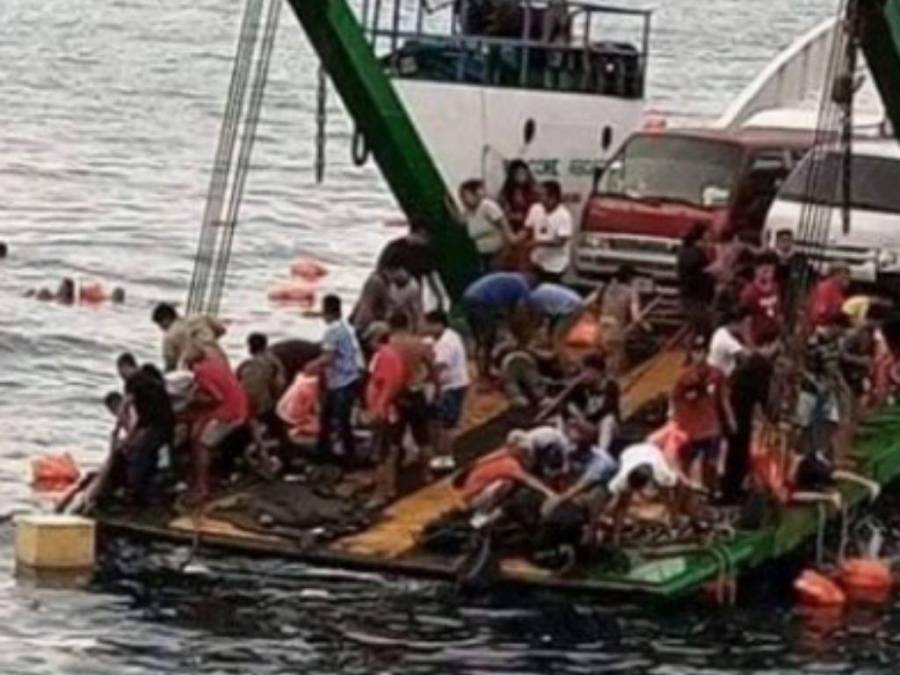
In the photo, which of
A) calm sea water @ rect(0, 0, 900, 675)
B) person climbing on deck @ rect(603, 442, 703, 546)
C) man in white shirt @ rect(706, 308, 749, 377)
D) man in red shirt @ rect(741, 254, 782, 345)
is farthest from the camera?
man in red shirt @ rect(741, 254, 782, 345)

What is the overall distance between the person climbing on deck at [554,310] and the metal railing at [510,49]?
490 cm

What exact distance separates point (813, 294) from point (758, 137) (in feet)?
22.5

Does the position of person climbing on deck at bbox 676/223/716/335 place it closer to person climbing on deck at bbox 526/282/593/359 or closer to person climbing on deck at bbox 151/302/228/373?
person climbing on deck at bbox 526/282/593/359

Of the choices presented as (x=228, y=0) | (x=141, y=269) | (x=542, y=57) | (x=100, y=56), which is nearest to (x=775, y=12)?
(x=228, y=0)

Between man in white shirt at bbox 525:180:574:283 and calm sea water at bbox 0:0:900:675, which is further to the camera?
man in white shirt at bbox 525:180:574:283

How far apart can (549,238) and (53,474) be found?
18.9ft

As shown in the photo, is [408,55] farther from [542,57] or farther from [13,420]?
[13,420]

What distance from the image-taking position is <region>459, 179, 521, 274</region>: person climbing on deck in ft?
129

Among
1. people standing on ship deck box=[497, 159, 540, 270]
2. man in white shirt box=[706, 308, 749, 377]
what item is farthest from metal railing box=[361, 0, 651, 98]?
man in white shirt box=[706, 308, 749, 377]

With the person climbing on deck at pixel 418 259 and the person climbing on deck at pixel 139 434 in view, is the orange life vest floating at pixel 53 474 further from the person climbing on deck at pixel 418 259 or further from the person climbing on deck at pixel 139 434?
the person climbing on deck at pixel 139 434


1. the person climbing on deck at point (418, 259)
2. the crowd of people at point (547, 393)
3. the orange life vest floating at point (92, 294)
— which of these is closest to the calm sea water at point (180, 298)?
the orange life vest floating at point (92, 294)

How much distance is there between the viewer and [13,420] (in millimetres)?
43656

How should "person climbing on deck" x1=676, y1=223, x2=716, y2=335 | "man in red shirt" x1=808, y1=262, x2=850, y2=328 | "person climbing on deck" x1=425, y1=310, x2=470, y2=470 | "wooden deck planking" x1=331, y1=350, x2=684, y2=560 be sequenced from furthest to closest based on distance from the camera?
1. "person climbing on deck" x1=676, y1=223, x2=716, y2=335
2. "man in red shirt" x1=808, y1=262, x2=850, y2=328
3. "person climbing on deck" x1=425, y1=310, x2=470, y2=470
4. "wooden deck planking" x1=331, y1=350, x2=684, y2=560

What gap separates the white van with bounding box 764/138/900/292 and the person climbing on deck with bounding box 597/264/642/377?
69.8 inches
